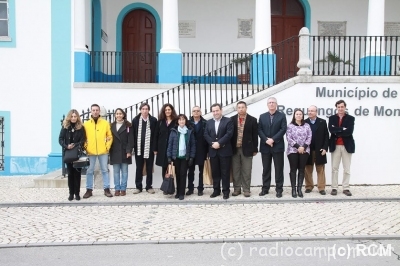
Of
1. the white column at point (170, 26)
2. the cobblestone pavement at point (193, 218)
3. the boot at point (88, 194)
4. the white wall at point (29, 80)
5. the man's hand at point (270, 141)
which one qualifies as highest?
the white column at point (170, 26)

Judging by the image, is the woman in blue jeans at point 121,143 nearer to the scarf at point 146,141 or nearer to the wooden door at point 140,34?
the scarf at point 146,141

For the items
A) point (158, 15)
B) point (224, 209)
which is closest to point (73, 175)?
point (224, 209)

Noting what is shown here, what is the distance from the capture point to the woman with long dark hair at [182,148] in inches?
353

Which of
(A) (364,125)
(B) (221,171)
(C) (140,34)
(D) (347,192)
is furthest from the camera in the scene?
(C) (140,34)

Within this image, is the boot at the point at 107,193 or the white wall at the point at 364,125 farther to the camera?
the white wall at the point at 364,125

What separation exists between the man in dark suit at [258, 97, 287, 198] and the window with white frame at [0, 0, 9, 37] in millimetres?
8702

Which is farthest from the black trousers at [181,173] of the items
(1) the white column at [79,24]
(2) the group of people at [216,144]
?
(1) the white column at [79,24]

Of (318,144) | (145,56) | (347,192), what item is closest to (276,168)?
(318,144)

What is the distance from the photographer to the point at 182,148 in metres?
8.95

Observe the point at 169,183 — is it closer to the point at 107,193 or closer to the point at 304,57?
the point at 107,193

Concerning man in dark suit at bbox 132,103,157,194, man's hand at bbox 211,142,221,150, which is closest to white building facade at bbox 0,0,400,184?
man's hand at bbox 211,142,221,150

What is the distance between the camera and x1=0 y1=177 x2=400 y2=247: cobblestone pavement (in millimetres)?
6492

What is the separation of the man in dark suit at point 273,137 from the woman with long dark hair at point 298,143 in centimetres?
17

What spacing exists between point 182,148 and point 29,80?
268 inches
